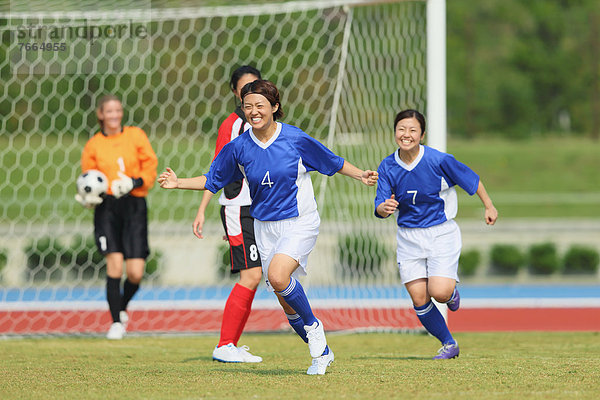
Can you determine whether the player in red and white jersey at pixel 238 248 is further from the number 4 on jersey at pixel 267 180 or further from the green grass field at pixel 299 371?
the number 4 on jersey at pixel 267 180

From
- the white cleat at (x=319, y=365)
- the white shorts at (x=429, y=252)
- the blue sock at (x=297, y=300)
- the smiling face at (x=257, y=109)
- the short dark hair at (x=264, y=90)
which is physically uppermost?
the short dark hair at (x=264, y=90)

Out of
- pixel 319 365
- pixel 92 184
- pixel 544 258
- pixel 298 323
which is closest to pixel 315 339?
pixel 319 365

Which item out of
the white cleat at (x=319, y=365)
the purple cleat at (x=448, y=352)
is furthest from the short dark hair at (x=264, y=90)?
the purple cleat at (x=448, y=352)

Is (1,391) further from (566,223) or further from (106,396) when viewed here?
(566,223)

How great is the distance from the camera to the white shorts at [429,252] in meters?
5.54

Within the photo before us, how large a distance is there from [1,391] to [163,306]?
584 centimetres

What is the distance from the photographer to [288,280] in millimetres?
4586

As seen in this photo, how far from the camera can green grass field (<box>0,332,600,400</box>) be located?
3957mm

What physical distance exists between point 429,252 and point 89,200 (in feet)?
9.90

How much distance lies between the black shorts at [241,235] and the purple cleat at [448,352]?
1396 mm

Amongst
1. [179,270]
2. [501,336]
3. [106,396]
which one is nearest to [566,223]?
[179,270]

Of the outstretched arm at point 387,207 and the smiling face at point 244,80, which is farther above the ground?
the smiling face at point 244,80

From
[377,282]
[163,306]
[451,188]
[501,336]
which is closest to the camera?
[451,188]

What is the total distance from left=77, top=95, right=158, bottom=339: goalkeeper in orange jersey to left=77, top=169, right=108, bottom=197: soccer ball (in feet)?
0.33
